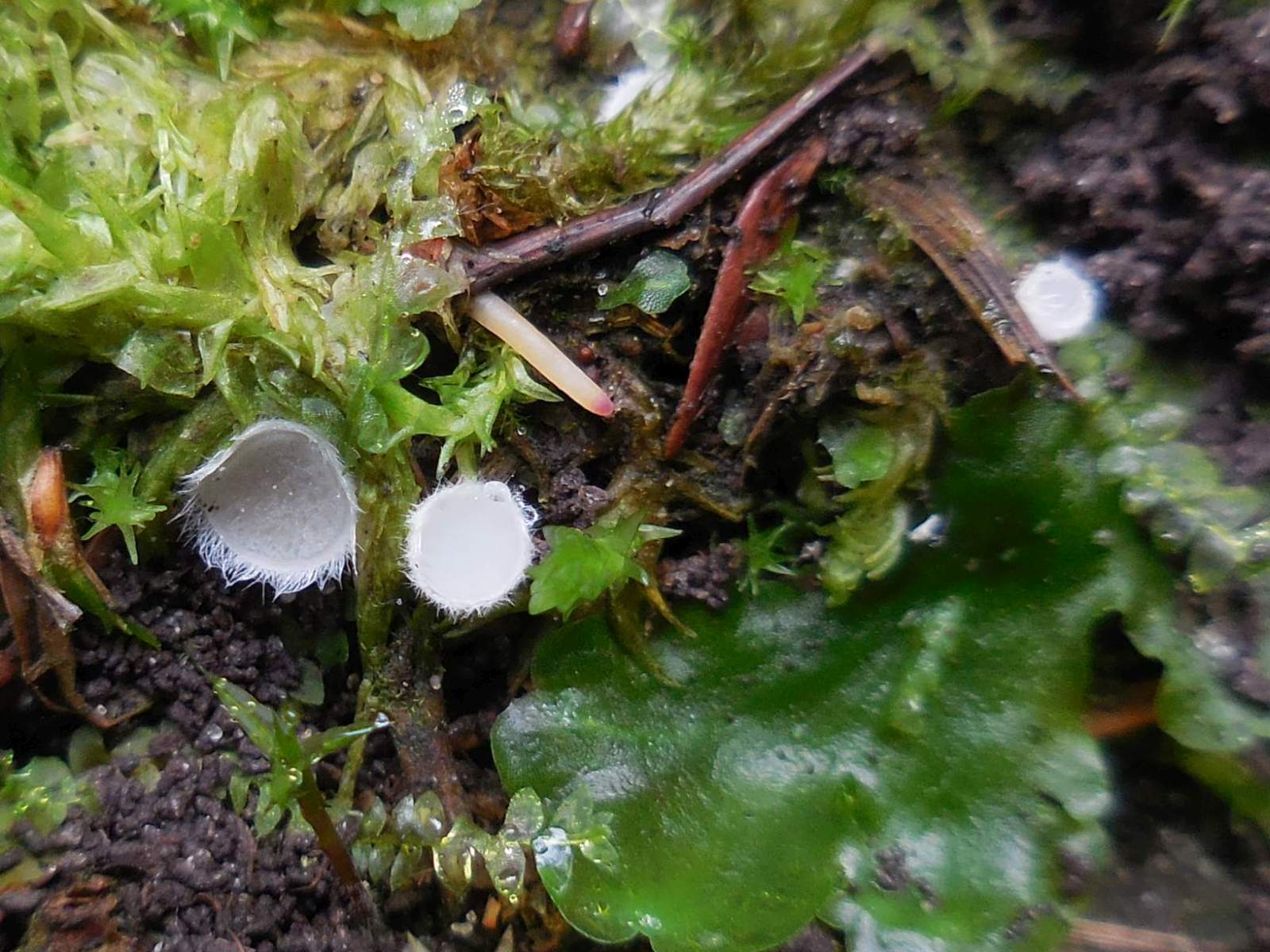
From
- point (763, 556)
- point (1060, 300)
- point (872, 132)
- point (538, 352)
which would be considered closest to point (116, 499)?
point (538, 352)

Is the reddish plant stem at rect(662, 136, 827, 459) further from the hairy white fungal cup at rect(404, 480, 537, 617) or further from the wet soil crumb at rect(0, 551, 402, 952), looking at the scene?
the wet soil crumb at rect(0, 551, 402, 952)

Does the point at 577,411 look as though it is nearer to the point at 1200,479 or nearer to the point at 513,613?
the point at 513,613

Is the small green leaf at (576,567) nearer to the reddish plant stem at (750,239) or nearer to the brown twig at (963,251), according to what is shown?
the reddish plant stem at (750,239)

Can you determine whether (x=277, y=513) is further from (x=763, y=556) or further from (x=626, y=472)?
(x=763, y=556)

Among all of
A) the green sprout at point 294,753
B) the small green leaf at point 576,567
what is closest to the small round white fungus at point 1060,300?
the small green leaf at point 576,567

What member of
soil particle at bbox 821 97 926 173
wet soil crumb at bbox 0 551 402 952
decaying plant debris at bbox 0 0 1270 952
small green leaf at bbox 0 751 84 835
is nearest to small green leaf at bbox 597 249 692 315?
decaying plant debris at bbox 0 0 1270 952

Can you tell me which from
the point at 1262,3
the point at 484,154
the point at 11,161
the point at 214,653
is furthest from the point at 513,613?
the point at 1262,3
